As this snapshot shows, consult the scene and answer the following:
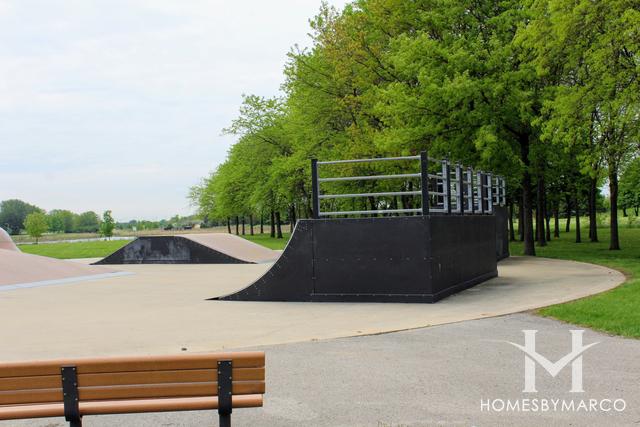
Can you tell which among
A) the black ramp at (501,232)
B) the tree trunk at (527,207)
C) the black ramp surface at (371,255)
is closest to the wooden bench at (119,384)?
the black ramp surface at (371,255)

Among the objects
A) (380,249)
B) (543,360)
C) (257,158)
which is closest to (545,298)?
(380,249)

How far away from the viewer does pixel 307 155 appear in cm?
3366

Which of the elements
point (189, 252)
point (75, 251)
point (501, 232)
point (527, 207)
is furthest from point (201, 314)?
point (75, 251)

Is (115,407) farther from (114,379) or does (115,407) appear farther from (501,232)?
(501,232)

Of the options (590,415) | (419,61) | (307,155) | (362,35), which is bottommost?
(590,415)

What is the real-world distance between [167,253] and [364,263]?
57.2ft

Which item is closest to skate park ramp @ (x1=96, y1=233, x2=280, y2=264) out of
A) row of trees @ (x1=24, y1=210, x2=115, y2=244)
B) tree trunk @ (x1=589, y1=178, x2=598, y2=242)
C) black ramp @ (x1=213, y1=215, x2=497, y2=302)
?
black ramp @ (x1=213, y1=215, x2=497, y2=302)

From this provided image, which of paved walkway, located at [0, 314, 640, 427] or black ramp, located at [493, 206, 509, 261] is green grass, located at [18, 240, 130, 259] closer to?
black ramp, located at [493, 206, 509, 261]

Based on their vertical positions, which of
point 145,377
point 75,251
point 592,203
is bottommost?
point 75,251

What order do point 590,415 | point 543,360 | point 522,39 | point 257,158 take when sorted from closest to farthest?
point 590,415 < point 543,360 < point 522,39 < point 257,158

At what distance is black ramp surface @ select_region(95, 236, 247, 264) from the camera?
27.0 meters

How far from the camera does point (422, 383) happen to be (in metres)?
6.07

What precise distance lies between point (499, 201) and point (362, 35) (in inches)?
411

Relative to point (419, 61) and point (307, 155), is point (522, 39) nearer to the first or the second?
point (419, 61)
